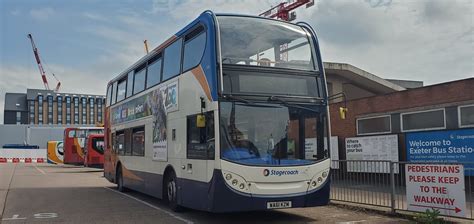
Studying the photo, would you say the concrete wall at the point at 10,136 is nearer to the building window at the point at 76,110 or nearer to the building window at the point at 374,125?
the building window at the point at 76,110

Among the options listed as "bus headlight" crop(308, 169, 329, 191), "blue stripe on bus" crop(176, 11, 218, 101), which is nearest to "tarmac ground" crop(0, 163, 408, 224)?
"bus headlight" crop(308, 169, 329, 191)

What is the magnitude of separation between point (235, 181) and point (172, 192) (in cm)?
302

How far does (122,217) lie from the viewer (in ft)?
34.2

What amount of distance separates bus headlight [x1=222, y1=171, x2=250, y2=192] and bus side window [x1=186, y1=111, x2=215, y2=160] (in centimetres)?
48

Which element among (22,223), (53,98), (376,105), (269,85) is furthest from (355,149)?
(53,98)

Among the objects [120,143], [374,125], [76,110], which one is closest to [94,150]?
[120,143]

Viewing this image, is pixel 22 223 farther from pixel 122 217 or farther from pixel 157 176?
pixel 157 176

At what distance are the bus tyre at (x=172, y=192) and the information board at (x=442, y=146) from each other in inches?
314

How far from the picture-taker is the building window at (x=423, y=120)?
564 inches

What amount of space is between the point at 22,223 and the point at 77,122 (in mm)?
120118

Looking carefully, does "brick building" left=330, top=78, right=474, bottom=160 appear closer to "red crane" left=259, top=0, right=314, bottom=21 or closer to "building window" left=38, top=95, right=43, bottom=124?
"red crane" left=259, top=0, right=314, bottom=21

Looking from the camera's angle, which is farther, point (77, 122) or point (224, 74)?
point (77, 122)

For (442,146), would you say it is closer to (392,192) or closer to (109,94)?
(392,192)

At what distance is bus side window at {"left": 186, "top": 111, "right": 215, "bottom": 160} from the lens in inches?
336
